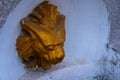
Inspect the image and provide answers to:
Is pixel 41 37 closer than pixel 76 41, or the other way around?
pixel 41 37

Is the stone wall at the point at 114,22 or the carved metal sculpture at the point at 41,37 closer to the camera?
the carved metal sculpture at the point at 41,37

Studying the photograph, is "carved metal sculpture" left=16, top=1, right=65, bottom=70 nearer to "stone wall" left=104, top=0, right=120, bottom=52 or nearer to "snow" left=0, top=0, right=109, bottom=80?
"snow" left=0, top=0, right=109, bottom=80

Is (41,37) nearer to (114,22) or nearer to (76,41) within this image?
(76,41)

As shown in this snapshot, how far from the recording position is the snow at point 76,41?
0.98 m

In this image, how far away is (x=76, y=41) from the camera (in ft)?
4.02

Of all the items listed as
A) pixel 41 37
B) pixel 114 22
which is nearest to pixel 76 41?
pixel 114 22

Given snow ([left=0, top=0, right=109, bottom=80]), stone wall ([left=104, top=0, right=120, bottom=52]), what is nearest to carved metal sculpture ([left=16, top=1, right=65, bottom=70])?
snow ([left=0, top=0, right=109, bottom=80])

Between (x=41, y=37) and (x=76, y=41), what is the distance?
291 millimetres

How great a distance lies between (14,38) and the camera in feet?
3.18

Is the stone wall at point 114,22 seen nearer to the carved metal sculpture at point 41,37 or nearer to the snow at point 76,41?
the snow at point 76,41

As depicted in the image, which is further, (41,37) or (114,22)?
(114,22)

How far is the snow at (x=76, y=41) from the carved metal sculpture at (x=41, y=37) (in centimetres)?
2

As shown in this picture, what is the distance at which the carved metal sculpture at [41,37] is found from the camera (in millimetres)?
978

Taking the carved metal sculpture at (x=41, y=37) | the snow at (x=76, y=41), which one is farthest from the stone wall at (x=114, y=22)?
the carved metal sculpture at (x=41, y=37)
